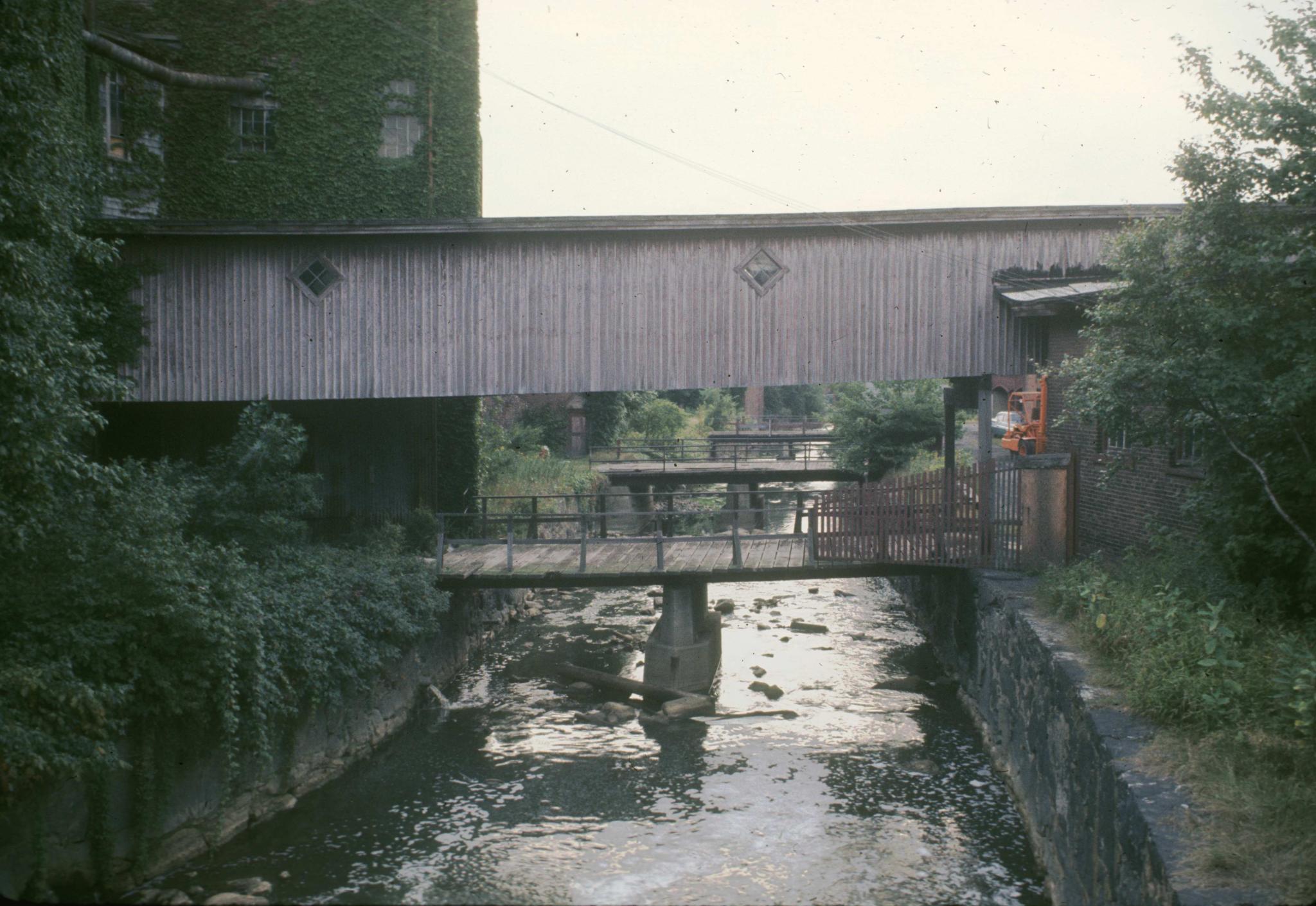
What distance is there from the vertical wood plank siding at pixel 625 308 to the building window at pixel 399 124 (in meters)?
5.06

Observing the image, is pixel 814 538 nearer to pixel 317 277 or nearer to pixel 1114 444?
pixel 1114 444

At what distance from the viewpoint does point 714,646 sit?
17.0 metres

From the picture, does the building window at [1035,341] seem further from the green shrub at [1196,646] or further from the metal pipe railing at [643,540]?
the green shrub at [1196,646]

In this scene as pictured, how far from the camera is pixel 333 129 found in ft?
66.0

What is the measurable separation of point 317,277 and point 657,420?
26248 millimetres

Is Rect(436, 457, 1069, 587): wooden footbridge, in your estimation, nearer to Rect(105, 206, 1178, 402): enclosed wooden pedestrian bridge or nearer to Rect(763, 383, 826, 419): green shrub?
Rect(105, 206, 1178, 402): enclosed wooden pedestrian bridge

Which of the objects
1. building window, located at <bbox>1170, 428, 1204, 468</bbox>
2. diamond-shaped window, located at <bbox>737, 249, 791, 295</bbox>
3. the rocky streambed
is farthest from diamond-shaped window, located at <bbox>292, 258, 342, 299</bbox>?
building window, located at <bbox>1170, 428, 1204, 468</bbox>

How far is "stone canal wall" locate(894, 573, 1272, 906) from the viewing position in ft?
20.2

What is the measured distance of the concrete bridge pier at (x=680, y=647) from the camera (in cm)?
1578

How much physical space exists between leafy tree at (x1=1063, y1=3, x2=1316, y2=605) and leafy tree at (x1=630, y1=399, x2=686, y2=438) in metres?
31.6

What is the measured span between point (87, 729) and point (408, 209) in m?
13.7

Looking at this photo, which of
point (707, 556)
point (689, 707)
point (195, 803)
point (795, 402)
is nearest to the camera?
point (195, 803)

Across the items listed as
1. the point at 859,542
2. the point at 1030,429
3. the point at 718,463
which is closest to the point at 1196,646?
the point at 859,542

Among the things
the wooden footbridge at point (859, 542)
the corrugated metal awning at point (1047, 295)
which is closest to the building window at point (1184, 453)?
the corrugated metal awning at point (1047, 295)
